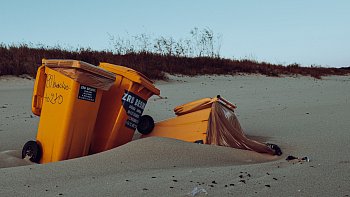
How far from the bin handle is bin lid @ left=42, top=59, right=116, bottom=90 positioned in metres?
0.13

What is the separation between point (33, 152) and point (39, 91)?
536mm

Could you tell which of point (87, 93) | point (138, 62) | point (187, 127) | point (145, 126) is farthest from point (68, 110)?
point (138, 62)

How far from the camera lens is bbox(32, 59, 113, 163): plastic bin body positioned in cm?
330

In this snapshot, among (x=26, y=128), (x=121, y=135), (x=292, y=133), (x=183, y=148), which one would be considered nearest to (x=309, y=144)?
(x=292, y=133)

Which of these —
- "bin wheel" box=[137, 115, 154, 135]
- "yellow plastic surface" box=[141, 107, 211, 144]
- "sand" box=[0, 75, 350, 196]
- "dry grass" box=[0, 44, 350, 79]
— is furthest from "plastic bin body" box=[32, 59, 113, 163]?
"dry grass" box=[0, 44, 350, 79]

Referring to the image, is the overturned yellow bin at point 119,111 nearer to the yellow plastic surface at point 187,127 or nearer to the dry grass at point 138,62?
the yellow plastic surface at point 187,127

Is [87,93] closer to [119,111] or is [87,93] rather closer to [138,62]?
[119,111]

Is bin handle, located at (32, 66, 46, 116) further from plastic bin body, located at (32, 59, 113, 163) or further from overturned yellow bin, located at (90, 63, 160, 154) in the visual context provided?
overturned yellow bin, located at (90, 63, 160, 154)

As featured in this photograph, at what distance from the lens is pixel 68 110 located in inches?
130

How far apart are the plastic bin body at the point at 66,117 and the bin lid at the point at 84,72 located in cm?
3

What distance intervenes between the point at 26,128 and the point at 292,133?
2921mm

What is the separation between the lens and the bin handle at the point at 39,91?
11.7ft

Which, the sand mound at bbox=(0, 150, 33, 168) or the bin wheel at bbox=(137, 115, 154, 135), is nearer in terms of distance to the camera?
the sand mound at bbox=(0, 150, 33, 168)

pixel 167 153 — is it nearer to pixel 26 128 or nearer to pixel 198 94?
pixel 26 128
